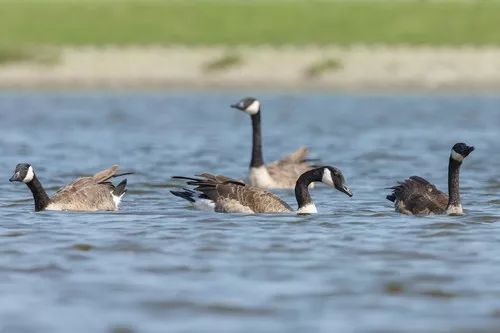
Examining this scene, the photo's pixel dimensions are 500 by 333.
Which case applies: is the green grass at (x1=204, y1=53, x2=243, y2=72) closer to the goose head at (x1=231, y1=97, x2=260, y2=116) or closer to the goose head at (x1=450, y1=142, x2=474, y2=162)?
the goose head at (x1=231, y1=97, x2=260, y2=116)

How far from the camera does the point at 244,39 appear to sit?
3467 inches

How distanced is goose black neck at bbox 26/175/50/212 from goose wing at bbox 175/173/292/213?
2216 millimetres

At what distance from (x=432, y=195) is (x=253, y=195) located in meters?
2.67

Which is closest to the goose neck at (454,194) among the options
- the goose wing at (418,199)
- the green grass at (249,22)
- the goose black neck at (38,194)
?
the goose wing at (418,199)

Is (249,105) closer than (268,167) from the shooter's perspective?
Yes

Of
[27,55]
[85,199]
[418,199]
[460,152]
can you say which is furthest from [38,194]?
[27,55]

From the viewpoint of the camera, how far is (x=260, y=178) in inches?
1001

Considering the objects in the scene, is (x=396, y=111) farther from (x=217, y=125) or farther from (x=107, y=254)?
(x=107, y=254)

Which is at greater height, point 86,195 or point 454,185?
point 86,195

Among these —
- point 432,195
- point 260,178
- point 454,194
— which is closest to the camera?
point 454,194

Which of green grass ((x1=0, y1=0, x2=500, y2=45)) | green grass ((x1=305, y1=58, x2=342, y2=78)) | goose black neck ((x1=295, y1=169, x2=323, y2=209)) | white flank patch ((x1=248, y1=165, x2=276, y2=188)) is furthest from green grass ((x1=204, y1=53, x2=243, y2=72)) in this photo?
goose black neck ((x1=295, y1=169, x2=323, y2=209))

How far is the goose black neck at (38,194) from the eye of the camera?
20312 millimetres

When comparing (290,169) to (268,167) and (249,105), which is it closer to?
(268,167)

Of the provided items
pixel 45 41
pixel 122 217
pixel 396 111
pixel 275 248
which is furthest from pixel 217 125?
pixel 45 41
